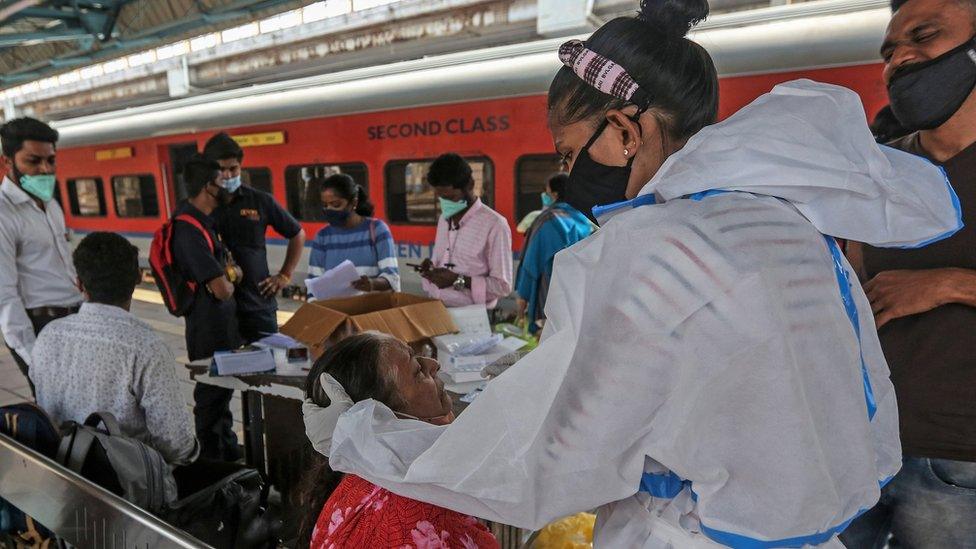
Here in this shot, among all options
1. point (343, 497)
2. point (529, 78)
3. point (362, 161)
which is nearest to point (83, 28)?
point (362, 161)

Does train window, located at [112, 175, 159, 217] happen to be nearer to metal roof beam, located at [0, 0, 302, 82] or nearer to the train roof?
the train roof

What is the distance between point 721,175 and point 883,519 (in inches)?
51.5

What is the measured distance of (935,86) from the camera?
1310 millimetres

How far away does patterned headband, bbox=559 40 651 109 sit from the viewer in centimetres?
88

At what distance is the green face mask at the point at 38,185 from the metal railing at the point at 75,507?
1.57 m

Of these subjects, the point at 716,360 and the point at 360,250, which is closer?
the point at 716,360

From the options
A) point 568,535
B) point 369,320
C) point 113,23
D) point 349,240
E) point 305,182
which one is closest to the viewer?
point 568,535

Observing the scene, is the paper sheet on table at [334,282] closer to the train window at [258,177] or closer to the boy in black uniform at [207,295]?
the boy in black uniform at [207,295]

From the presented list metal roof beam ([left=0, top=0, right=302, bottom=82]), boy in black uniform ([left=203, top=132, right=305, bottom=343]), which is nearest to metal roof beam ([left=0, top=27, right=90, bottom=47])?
metal roof beam ([left=0, top=0, right=302, bottom=82])

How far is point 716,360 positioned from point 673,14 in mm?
598

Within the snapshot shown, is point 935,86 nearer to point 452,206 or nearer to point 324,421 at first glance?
point 324,421

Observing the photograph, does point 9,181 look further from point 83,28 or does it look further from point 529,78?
point 83,28

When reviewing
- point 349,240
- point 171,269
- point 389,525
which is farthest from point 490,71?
point 389,525

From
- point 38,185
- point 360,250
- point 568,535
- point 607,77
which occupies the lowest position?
point 568,535
